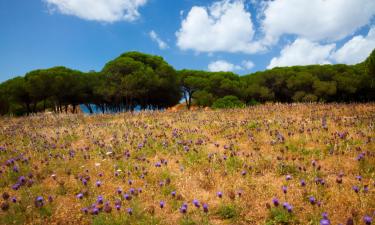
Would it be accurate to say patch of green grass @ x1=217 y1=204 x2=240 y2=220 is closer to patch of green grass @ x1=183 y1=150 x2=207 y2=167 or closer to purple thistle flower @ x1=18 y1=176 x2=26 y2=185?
patch of green grass @ x1=183 y1=150 x2=207 y2=167

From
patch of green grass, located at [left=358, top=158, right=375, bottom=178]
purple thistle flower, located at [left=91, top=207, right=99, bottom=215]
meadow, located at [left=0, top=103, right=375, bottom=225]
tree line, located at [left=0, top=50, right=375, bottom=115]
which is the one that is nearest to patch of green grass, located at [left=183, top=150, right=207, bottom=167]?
meadow, located at [left=0, top=103, right=375, bottom=225]

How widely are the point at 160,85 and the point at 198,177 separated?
40697 mm

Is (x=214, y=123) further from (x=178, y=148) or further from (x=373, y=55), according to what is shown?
(x=373, y=55)

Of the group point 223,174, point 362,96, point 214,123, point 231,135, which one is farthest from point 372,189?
point 362,96

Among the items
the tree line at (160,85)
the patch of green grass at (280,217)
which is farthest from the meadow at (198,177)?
the tree line at (160,85)

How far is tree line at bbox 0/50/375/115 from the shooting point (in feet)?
134

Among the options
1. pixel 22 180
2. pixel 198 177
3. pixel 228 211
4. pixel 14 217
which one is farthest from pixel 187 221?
pixel 22 180

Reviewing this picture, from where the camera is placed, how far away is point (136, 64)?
132ft

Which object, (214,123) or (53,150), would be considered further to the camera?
(214,123)

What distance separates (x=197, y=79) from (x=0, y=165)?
4942 cm

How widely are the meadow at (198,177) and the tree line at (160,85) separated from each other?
30.8 m

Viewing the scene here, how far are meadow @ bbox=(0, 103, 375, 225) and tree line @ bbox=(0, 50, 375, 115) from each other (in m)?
30.8

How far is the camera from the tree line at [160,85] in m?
40.9

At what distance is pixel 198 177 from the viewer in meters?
5.91
